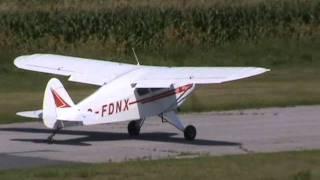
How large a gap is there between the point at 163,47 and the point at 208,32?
2.30 metres

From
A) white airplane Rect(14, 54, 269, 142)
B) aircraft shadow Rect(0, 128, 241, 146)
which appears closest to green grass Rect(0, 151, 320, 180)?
white airplane Rect(14, 54, 269, 142)

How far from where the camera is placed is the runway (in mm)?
21734

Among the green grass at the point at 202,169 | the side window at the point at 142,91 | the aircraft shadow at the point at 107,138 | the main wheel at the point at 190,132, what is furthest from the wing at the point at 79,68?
the green grass at the point at 202,169

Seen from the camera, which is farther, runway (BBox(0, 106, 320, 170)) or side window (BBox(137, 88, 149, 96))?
side window (BBox(137, 88, 149, 96))

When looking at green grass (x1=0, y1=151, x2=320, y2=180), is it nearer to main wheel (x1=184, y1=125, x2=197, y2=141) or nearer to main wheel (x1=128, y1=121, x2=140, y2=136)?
main wheel (x1=184, y1=125, x2=197, y2=141)

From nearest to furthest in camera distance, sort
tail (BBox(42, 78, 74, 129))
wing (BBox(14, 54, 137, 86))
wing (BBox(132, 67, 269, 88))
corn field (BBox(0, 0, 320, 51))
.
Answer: tail (BBox(42, 78, 74, 129)) → wing (BBox(132, 67, 269, 88)) → wing (BBox(14, 54, 137, 86)) → corn field (BBox(0, 0, 320, 51))

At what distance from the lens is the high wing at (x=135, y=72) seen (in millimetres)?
23141

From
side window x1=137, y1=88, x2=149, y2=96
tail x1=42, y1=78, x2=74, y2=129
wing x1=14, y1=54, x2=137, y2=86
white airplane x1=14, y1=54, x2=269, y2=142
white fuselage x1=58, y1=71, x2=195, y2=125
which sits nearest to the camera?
tail x1=42, y1=78, x2=74, y2=129

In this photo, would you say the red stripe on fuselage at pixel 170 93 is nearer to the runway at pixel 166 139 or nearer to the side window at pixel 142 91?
the side window at pixel 142 91

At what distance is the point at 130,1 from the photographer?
158ft

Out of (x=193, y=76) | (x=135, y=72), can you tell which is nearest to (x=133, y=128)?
(x=135, y=72)

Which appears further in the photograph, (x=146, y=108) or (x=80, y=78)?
(x=80, y=78)

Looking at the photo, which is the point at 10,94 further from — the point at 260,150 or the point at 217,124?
the point at 260,150

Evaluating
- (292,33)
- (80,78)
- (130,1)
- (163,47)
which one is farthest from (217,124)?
(130,1)
